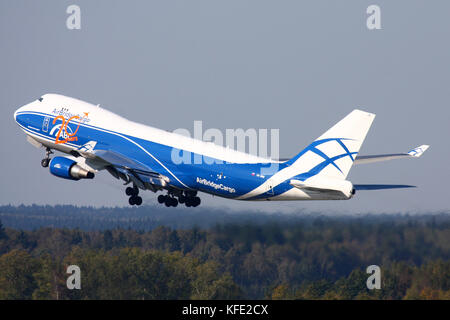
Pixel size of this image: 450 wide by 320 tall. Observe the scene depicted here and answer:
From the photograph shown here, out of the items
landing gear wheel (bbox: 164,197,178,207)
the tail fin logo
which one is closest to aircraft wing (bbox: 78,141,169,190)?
landing gear wheel (bbox: 164,197,178,207)

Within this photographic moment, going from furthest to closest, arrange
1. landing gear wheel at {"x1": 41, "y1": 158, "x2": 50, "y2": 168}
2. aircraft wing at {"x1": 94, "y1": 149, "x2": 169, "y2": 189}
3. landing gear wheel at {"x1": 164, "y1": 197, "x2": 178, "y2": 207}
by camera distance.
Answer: landing gear wheel at {"x1": 41, "y1": 158, "x2": 50, "y2": 168} → landing gear wheel at {"x1": 164, "y1": 197, "x2": 178, "y2": 207} → aircraft wing at {"x1": 94, "y1": 149, "x2": 169, "y2": 189}

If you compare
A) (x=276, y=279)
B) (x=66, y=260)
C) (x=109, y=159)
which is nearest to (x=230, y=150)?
(x=109, y=159)

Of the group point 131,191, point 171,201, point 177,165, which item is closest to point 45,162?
point 131,191

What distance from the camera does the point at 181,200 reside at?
65.8 m

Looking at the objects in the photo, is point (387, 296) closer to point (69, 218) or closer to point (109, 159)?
point (109, 159)

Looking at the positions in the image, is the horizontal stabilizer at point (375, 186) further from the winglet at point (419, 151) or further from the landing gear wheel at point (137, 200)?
the landing gear wheel at point (137, 200)

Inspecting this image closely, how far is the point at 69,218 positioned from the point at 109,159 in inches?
1783

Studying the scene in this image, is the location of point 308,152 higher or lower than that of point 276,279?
higher

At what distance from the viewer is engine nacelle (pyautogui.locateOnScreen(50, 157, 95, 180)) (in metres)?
62.5

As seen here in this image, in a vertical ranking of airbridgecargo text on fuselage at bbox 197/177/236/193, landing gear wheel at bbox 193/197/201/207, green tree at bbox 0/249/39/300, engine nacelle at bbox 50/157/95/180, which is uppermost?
engine nacelle at bbox 50/157/95/180

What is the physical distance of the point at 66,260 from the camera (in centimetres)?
9200

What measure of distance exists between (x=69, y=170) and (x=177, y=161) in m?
7.02

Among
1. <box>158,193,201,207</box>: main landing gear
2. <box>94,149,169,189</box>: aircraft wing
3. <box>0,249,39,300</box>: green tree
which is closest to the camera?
<box>94,149,169,189</box>: aircraft wing

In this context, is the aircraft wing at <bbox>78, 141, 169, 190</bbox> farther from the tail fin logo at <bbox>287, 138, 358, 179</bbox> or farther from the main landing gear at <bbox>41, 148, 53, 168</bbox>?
the tail fin logo at <bbox>287, 138, 358, 179</bbox>
